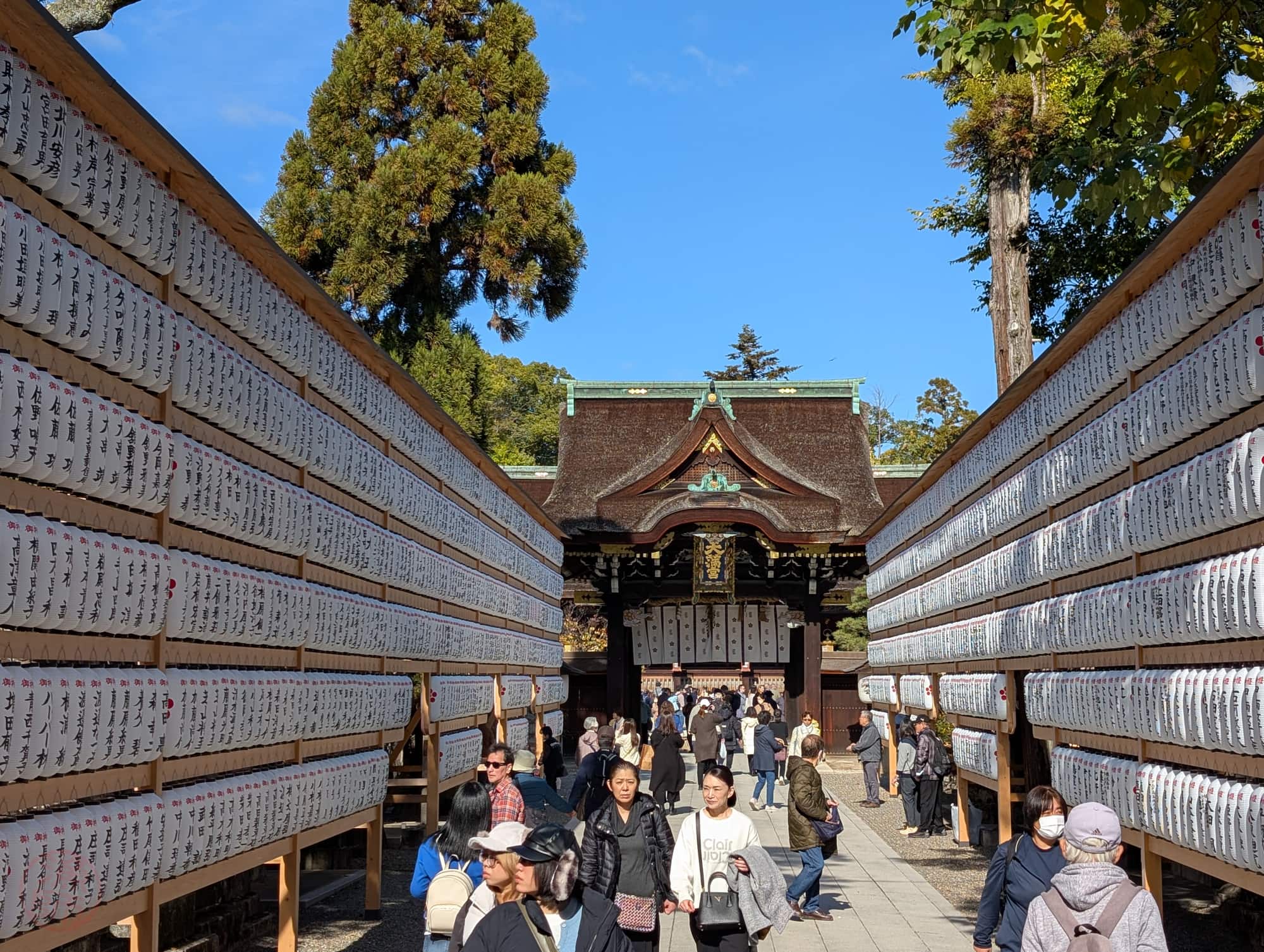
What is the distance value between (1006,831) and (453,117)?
64.6 feet

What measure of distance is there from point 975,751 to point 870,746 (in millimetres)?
6110

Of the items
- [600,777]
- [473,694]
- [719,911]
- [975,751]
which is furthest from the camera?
[473,694]

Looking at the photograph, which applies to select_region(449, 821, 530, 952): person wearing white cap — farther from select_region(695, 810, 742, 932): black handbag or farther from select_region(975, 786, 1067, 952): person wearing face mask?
select_region(975, 786, 1067, 952): person wearing face mask

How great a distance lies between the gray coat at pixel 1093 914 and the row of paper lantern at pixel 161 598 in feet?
13.9

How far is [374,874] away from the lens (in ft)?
36.8

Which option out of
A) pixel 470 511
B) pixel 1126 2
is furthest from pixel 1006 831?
pixel 1126 2

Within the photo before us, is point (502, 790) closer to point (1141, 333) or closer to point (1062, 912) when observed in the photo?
point (1062, 912)

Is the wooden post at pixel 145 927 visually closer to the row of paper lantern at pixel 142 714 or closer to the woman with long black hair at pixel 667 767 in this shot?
the row of paper lantern at pixel 142 714

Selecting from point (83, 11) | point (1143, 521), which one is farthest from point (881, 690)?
point (83, 11)

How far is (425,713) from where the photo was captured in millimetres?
13344

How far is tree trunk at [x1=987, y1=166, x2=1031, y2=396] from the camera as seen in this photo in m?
18.5

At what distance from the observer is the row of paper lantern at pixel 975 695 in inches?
516

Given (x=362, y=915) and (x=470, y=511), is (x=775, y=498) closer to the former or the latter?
(x=470, y=511)

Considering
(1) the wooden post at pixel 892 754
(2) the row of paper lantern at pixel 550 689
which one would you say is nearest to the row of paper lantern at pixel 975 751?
(1) the wooden post at pixel 892 754
